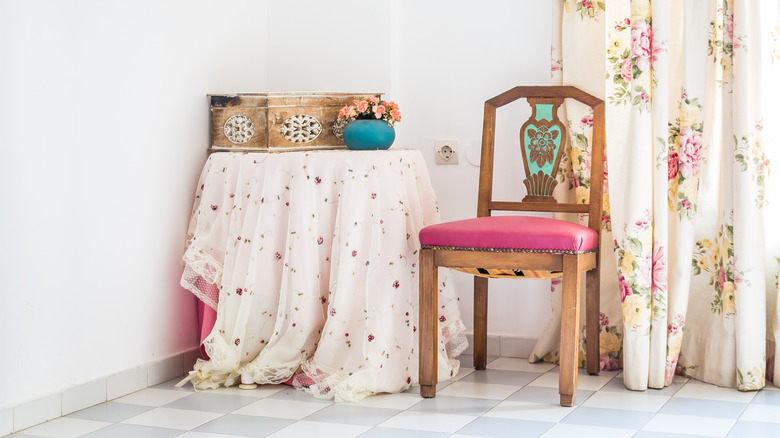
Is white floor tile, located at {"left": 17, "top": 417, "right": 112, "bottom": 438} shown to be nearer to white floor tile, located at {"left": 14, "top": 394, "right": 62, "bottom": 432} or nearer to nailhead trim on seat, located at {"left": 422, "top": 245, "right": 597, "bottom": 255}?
white floor tile, located at {"left": 14, "top": 394, "right": 62, "bottom": 432}

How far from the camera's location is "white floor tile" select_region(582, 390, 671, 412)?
2533 mm

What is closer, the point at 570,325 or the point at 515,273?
the point at 570,325

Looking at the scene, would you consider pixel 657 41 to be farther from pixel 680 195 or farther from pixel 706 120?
pixel 680 195

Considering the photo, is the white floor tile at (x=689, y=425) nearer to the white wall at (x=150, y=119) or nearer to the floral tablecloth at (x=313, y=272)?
the floral tablecloth at (x=313, y=272)

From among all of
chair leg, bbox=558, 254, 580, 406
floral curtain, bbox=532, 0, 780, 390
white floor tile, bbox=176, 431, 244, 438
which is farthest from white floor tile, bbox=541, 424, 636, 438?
white floor tile, bbox=176, 431, 244, 438

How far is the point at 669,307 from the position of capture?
9.09 ft

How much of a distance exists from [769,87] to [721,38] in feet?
0.81

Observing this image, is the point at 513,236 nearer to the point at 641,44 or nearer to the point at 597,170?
the point at 597,170

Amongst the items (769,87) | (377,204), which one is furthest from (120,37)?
(769,87)

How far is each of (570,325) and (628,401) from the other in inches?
11.7

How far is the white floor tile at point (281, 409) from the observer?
8.15ft

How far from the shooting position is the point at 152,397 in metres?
2.69

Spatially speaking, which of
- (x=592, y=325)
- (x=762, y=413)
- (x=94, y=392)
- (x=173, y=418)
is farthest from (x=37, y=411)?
(x=762, y=413)

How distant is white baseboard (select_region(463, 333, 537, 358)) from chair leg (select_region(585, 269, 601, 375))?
12.3 inches
